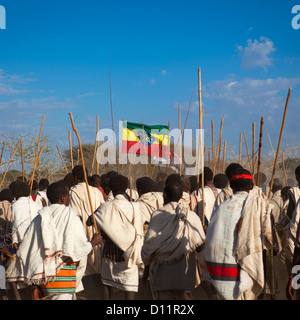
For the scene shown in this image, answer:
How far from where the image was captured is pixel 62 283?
16.3 ft

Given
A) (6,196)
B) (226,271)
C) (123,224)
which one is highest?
(6,196)

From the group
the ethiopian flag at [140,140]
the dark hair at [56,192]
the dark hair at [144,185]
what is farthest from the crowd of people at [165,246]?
the ethiopian flag at [140,140]

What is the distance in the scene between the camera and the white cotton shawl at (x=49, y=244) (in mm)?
4793

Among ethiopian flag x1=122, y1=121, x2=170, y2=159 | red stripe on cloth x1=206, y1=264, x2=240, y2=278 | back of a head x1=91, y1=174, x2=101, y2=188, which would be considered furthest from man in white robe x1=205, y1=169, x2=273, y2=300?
ethiopian flag x1=122, y1=121, x2=170, y2=159

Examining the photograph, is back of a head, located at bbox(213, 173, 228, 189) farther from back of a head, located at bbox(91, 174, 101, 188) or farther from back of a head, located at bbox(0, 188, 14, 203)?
back of a head, located at bbox(0, 188, 14, 203)

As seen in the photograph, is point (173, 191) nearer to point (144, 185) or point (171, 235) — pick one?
point (171, 235)

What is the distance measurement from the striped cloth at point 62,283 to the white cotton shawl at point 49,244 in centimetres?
9

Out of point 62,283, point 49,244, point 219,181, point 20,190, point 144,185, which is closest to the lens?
point 49,244

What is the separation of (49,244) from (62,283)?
479 millimetres

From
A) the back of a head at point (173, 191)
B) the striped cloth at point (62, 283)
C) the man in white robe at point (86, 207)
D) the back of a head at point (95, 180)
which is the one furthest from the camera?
the back of a head at point (95, 180)

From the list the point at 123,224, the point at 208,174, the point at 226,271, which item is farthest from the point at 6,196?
the point at 226,271

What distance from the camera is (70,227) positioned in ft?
16.0

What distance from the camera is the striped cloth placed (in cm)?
491

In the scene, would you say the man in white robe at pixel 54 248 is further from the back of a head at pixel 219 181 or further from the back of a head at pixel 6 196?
the back of a head at pixel 219 181
